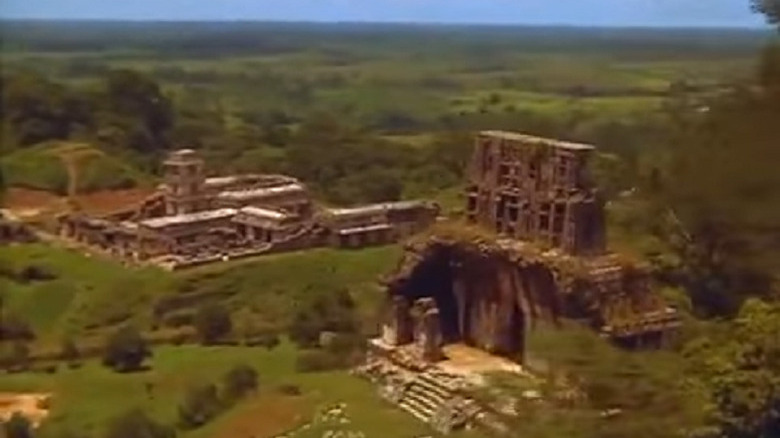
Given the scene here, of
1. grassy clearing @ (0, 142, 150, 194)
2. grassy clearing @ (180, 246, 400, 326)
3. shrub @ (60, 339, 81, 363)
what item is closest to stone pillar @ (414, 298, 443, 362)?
grassy clearing @ (180, 246, 400, 326)

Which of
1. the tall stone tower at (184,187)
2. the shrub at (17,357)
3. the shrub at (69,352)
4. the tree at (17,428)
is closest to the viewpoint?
the tree at (17,428)

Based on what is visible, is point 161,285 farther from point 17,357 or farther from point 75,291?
point 17,357

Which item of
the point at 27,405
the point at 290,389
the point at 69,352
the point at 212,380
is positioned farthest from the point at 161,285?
the point at 290,389

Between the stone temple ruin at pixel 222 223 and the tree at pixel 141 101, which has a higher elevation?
the tree at pixel 141 101

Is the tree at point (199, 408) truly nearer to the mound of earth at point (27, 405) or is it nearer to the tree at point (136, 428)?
the tree at point (136, 428)

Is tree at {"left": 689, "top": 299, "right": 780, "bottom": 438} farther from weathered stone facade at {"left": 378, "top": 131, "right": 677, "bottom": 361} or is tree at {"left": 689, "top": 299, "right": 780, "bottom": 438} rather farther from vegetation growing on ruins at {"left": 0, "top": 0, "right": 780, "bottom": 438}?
weathered stone facade at {"left": 378, "top": 131, "right": 677, "bottom": 361}

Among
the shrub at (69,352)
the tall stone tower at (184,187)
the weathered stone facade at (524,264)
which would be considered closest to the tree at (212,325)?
the shrub at (69,352)

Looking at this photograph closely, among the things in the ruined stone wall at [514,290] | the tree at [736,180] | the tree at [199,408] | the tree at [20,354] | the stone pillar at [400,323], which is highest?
the tree at [736,180]
